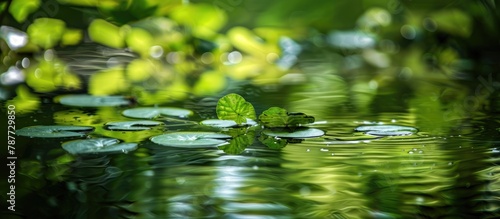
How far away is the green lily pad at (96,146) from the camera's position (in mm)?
973

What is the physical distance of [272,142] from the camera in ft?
3.47

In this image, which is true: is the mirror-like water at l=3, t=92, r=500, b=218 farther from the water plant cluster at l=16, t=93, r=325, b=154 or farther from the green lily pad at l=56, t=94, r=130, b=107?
the green lily pad at l=56, t=94, r=130, b=107

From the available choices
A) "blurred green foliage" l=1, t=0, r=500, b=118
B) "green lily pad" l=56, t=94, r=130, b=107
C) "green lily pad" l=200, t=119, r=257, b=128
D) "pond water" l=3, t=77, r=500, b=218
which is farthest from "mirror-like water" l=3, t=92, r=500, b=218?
"blurred green foliage" l=1, t=0, r=500, b=118

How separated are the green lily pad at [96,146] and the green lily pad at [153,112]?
0.68ft

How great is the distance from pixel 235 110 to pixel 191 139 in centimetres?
15

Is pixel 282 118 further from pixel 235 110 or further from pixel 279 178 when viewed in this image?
pixel 279 178

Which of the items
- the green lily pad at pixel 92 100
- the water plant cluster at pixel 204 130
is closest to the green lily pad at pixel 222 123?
the water plant cluster at pixel 204 130

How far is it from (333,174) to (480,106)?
0.66m

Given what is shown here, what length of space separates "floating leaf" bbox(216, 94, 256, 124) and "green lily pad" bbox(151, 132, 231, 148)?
9 cm

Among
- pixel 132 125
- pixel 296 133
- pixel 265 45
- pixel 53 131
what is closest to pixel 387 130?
pixel 296 133

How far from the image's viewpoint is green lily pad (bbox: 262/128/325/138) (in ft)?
3.52

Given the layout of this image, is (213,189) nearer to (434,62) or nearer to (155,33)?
(155,33)

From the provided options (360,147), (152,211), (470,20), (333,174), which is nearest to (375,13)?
(470,20)

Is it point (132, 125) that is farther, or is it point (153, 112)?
point (153, 112)
